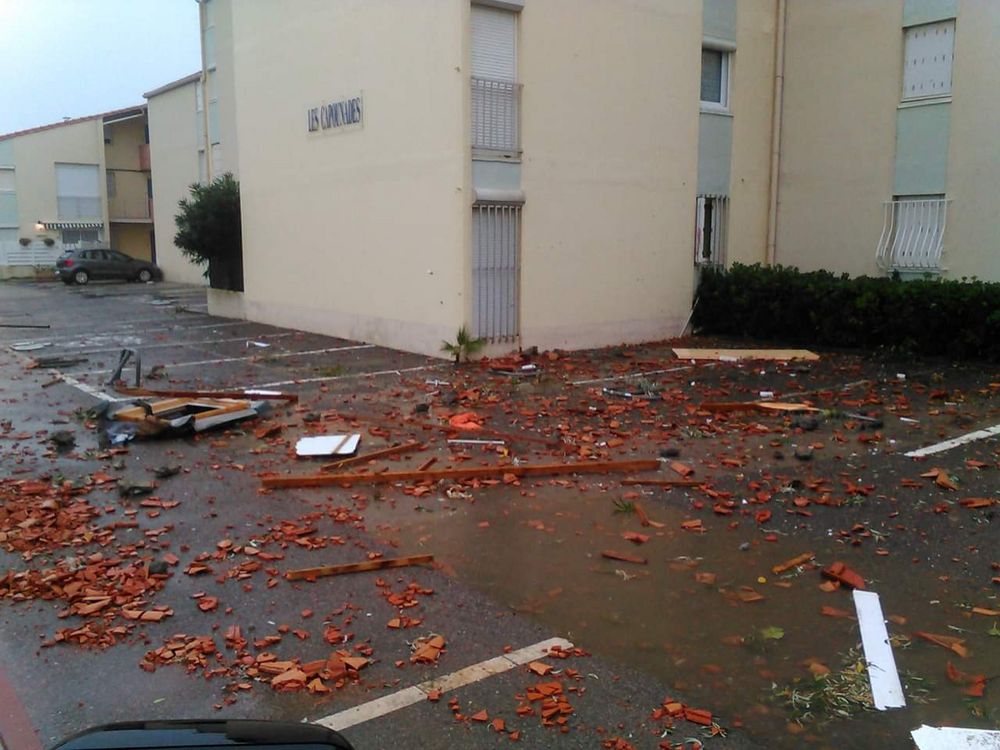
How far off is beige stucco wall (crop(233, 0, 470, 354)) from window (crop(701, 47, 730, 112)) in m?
5.92

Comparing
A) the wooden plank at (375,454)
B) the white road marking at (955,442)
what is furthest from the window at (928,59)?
the wooden plank at (375,454)

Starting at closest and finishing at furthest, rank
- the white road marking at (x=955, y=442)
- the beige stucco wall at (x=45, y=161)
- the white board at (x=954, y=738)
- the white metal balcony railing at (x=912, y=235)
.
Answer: the white board at (x=954, y=738) < the white road marking at (x=955, y=442) < the white metal balcony railing at (x=912, y=235) < the beige stucco wall at (x=45, y=161)

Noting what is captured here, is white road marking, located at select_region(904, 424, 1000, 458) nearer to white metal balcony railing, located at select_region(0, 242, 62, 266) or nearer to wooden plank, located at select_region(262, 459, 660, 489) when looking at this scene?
wooden plank, located at select_region(262, 459, 660, 489)

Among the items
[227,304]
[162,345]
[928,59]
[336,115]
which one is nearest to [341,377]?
[162,345]

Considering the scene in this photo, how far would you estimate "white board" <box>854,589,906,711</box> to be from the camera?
4117 millimetres

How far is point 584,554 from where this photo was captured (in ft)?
19.7

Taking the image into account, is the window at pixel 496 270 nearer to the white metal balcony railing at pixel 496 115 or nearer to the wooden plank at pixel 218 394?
the white metal balcony railing at pixel 496 115

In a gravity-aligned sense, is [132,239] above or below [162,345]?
above

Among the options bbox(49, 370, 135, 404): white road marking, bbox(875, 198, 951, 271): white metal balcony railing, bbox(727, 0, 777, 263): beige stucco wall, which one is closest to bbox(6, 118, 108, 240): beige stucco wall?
bbox(49, 370, 135, 404): white road marking

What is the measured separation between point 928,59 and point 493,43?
8.03 m

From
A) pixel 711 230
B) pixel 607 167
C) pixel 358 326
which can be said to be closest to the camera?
pixel 607 167

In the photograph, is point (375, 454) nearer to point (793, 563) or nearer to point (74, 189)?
point (793, 563)

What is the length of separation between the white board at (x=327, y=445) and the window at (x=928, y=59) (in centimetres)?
1278

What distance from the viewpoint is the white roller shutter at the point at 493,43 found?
13648 mm
